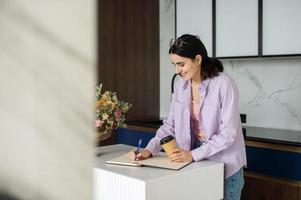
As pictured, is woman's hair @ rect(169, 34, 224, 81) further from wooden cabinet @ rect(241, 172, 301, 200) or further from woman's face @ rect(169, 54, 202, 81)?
wooden cabinet @ rect(241, 172, 301, 200)

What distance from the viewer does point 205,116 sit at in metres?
1.65

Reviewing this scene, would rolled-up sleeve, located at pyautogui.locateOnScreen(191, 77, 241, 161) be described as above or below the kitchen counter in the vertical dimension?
above

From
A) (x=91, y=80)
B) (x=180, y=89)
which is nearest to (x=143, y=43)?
(x=180, y=89)

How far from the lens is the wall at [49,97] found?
0.36m

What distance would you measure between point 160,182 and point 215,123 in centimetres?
43

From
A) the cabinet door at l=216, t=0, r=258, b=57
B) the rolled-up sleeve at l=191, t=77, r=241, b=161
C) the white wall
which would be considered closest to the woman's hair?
the rolled-up sleeve at l=191, t=77, r=241, b=161

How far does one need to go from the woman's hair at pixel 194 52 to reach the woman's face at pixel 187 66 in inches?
0.6

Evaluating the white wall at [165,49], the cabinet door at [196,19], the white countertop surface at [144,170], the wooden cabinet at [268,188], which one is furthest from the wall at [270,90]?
the white countertop surface at [144,170]

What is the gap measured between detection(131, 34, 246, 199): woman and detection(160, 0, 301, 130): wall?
1402 mm

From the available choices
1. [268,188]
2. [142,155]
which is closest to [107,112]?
[142,155]

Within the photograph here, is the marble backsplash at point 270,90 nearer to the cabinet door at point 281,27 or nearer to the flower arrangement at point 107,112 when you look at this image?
the cabinet door at point 281,27

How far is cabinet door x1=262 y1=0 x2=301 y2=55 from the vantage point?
8.77 ft

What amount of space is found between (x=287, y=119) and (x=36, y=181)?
283cm

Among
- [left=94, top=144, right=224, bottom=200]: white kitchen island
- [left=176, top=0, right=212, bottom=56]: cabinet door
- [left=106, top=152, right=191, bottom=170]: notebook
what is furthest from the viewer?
[left=176, top=0, right=212, bottom=56]: cabinet door
